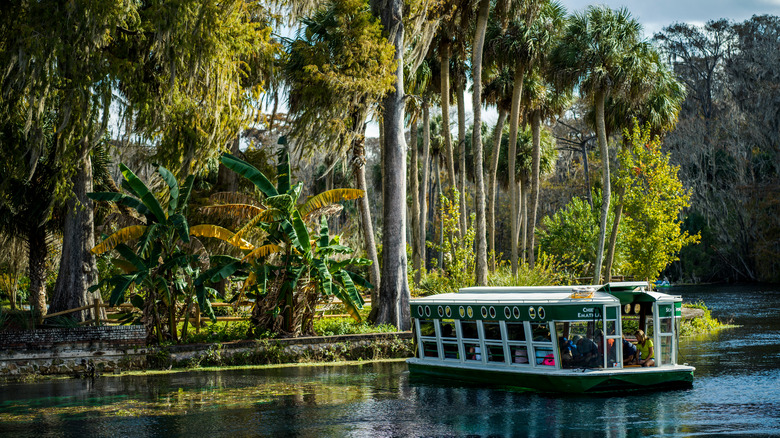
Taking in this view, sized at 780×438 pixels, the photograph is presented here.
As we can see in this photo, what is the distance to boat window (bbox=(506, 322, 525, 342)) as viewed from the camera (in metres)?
18.7

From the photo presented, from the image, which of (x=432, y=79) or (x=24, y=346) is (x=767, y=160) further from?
(x=24, y=346)

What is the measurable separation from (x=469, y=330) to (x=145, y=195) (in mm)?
10460

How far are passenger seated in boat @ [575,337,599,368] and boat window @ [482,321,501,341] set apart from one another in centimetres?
215

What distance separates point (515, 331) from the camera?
1888 cm

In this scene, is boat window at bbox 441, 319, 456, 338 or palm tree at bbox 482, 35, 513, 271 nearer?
boat window at bbox 441, 319, 456, 338

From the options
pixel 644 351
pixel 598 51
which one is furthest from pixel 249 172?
pixel 598 51

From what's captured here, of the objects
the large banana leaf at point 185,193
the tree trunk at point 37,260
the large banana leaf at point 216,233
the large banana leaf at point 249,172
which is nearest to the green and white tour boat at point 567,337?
the large banana leaf at point 216,233

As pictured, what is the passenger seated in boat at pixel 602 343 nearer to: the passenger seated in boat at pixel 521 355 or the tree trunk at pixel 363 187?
the passenger seated in boat at pixel 521 355

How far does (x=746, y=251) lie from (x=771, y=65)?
20263mm

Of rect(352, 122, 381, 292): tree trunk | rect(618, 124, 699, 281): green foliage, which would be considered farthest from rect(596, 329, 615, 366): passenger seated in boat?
rect(618, 124, 699, 281): green foliage

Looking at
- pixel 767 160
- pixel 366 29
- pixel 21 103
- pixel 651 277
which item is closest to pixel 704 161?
pixel 767 160

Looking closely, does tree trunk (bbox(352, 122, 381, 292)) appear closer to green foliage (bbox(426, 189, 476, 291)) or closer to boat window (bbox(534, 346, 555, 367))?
green foliage (bbox(426, 189, 476, 291))

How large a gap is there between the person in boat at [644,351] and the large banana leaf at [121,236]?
1431 centimetres

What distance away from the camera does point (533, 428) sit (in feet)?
46.5
